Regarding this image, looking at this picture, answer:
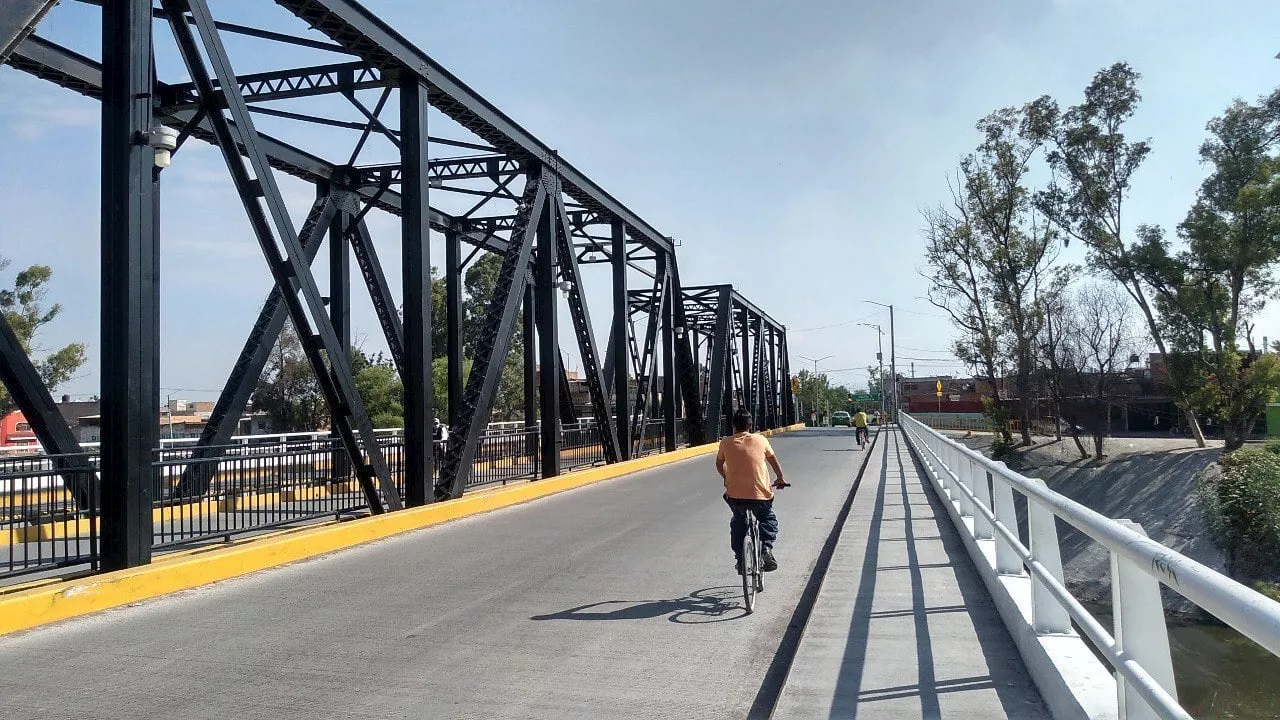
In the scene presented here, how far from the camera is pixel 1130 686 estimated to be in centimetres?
300

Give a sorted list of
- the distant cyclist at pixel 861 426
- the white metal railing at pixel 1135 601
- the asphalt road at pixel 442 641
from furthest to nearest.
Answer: the distant cyclist at pixel 861 426, the asphalt road at pixel 442 641, the white metal railing at pixel 1135 601

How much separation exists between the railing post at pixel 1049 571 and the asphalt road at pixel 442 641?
4.88ft

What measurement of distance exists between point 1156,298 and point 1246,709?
76.6ft

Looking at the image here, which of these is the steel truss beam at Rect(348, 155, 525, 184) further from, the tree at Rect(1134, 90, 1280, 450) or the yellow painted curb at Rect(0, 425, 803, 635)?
the tree at Rect(1134, 90, 1280, 450)

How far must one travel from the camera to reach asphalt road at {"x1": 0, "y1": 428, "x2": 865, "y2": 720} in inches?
195

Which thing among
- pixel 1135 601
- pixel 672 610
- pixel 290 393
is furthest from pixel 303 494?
pixel 290 393

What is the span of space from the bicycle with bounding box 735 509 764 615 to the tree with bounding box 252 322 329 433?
40725 mm

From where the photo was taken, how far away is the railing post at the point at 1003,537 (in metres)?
6.55

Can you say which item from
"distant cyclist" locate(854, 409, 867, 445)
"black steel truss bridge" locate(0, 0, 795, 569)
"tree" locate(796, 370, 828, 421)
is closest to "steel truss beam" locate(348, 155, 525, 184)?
"black steel truss bridge" locate(0, 0, 795, 569)

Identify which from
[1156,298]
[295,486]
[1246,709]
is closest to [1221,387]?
[1156,298]

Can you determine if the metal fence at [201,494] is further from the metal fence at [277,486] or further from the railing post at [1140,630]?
the railing post at [1140,630]

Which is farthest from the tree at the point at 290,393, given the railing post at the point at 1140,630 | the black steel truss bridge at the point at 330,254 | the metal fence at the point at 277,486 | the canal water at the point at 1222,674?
the railing post at the point at 1140,630

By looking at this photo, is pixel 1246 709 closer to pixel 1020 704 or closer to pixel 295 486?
pixel 1020 704

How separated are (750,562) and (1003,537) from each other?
187 cm
